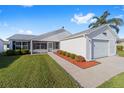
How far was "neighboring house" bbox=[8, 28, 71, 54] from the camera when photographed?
85.6ft

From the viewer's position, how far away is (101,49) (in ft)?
53.3

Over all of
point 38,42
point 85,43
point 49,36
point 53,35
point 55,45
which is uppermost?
point 53,35

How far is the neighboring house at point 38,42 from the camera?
85.6 ft

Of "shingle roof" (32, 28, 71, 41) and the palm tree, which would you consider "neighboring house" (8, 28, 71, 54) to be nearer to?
"shingle roof" (32, 28, 71, 41)

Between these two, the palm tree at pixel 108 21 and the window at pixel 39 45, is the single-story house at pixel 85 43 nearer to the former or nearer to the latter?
the window at pixel 39 45

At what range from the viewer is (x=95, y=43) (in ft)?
49.8

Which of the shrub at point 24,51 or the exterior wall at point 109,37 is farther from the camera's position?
the shrub at point 24,51

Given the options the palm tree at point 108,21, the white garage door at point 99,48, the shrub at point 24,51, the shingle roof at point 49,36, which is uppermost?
the palm tree at point 108,21

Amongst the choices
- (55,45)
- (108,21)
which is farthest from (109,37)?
(108,21)

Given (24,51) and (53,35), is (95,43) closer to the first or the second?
(53,35)

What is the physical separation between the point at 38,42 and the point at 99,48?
14.4 m

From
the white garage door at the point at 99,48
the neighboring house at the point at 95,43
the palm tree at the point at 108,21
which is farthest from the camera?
the palm tree at the point at 108,21

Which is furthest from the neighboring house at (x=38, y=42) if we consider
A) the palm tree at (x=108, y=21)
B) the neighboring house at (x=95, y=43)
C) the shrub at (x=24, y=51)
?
the neighboring house at (x=95, y=43)
